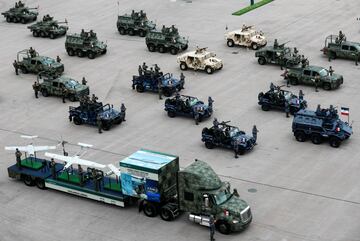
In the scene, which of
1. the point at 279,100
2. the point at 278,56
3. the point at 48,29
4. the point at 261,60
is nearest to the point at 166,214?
the point at 279,100

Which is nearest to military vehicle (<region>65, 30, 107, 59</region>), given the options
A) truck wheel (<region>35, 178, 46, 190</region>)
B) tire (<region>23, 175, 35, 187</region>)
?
tire (<region>23, 175, 35, 187</region>)

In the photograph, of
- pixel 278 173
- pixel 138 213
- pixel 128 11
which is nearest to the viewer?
pixel 138 213

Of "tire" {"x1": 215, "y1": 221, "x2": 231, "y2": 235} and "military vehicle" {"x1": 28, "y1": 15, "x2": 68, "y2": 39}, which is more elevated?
"military vehicle" {"x1": 28, "y1": 15, "x2": 68, "y2": 39}

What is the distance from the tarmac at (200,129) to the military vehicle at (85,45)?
37.7 inches

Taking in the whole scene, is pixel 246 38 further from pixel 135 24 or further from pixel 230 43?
pixel 135 24

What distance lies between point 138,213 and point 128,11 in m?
48.1

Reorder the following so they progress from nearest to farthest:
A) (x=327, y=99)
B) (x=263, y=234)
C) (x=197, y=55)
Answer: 1. (x=263, y=234)
2. (x=327, y=99)
3. (x=197, y=55)

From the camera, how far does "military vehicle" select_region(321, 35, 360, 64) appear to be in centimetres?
6216

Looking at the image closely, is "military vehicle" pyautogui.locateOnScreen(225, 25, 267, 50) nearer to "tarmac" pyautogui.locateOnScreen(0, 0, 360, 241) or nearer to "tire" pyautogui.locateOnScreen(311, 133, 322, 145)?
"tarmac" pyautogui.locateOnScreen(0, 0, 360, 241)

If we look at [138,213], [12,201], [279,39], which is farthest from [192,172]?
[279,39]

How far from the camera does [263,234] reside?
116ft

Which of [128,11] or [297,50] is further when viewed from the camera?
[128,11]

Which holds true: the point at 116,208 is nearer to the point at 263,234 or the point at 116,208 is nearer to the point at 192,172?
the point at 192,172

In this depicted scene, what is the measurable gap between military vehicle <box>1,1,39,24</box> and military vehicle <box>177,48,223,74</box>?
2578 centimetres
